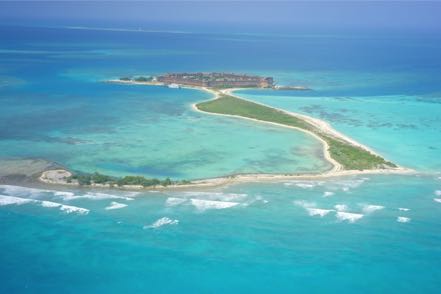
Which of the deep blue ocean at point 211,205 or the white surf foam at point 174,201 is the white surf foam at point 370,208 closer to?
the deep blue ocean at point 211,205

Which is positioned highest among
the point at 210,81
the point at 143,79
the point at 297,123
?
the point at 210,81

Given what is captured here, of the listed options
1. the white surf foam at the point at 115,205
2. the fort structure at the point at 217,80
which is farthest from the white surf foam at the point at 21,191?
the fort structure at the point at 217,80

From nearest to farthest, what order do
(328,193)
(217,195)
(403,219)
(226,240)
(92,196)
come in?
(226,240)
(403,219)
(92,196)
(217,195)
(328,193)

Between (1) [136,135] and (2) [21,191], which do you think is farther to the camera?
(1) [136,135]

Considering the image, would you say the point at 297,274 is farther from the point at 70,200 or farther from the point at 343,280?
the point at 70,200

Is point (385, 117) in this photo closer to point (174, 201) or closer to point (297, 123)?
point (297, 123)

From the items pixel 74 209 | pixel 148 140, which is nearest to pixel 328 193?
pixel 74 209
